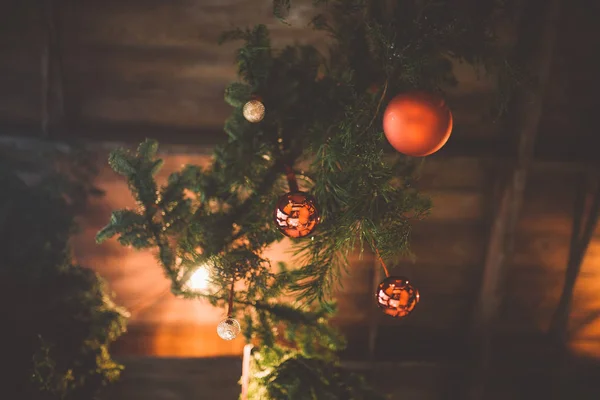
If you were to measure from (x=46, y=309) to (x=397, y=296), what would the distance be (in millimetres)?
1472

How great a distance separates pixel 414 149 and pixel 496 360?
7.80 ft

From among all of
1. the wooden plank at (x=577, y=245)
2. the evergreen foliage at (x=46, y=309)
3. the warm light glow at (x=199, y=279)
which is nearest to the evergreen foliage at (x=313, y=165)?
the warm light glow at (x=199, y=279)

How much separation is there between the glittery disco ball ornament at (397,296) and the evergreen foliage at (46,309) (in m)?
1.30

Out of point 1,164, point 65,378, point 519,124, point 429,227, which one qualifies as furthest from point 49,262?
point 519,124

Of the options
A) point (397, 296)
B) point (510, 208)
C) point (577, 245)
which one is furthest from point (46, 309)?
point (577, 245)

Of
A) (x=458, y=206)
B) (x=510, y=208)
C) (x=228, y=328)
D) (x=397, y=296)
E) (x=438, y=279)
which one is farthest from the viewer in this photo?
(x=438, y=279)

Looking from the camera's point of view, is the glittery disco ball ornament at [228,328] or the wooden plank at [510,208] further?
the wooden plank at [510,208]

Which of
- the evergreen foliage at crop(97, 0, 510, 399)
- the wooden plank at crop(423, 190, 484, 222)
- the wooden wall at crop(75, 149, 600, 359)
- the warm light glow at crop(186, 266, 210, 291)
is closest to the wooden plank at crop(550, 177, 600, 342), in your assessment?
the wooden wall at crop(75, 149, 600, 359)

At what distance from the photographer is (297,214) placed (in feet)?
3.76

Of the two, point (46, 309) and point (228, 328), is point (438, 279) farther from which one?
point (46, 309)

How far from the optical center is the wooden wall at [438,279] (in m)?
2.63

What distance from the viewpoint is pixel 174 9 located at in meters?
2.41

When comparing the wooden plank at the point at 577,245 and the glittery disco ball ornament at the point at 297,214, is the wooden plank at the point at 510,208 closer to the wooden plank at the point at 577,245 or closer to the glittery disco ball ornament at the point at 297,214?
the wooden plank at the point at 577,245

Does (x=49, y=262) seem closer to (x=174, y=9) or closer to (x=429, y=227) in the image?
(x=174, y=9)
